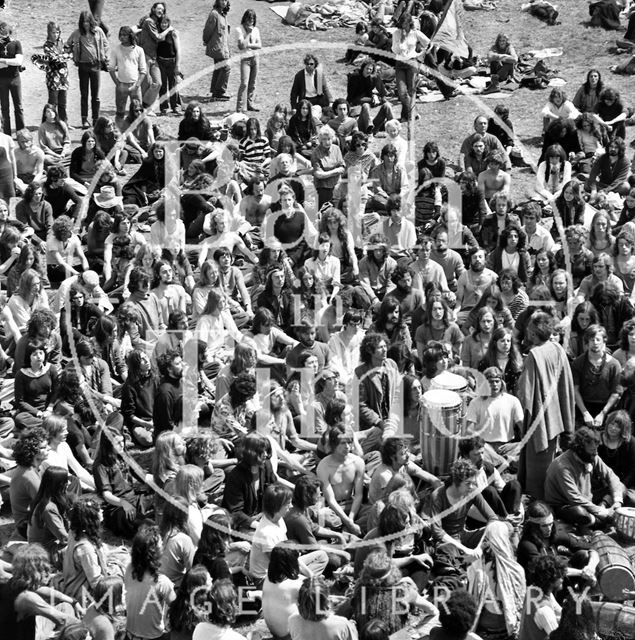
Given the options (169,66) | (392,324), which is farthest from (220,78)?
(392,324)

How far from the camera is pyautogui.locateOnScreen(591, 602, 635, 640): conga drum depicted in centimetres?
939

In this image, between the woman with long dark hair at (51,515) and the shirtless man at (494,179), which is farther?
the shirtless man at (494,179)

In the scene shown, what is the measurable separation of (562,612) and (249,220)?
7.63 metres

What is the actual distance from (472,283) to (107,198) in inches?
174

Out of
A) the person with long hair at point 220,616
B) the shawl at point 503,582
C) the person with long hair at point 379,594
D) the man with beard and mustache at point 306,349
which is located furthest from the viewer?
the man with beard and mustache at point 306,349

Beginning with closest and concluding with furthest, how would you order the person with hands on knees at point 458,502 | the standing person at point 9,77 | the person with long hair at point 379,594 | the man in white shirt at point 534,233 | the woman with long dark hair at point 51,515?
the person with long hair at point 379,594, the woman with long dark hair at point 51,515, the person with hands on knees at point 458,502, the man in white shirt at point 534,233, the standing person at point 9,77

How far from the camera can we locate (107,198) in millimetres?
15953

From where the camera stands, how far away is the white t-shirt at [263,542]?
1012 centimetres

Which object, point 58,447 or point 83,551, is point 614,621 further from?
point 58,447

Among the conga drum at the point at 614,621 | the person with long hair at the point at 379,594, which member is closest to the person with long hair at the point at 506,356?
the conga drum at the point at 614,621

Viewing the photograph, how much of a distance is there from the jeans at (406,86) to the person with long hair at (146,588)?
428 inches

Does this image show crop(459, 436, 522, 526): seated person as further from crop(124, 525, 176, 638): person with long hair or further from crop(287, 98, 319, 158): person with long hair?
crop(287, 98, 319, 158): person with long hair

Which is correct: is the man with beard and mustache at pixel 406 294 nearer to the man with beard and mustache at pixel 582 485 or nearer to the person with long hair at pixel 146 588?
the man with beard and mustache at pixel 582 485

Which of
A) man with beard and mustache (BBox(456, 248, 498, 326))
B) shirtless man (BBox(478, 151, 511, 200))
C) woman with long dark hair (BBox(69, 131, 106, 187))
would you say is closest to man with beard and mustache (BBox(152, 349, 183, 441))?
man with beard and mustache (BBox(456, 248, 498, 326))
